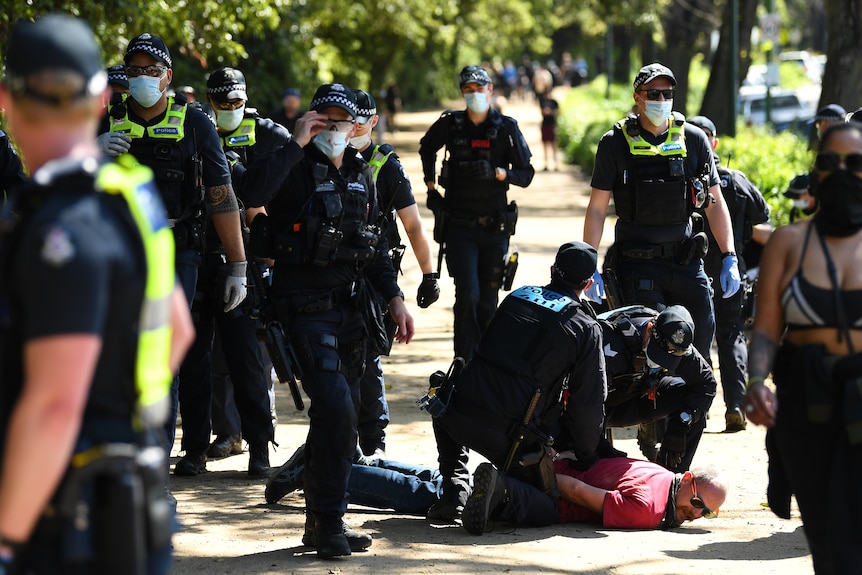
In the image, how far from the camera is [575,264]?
646cm

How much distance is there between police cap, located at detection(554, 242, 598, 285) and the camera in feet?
21.2

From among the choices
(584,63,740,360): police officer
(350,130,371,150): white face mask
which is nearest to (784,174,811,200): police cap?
(584,63,740,360): police officer

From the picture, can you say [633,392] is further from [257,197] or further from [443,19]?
[443,19]

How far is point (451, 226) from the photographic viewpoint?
9.77 metres

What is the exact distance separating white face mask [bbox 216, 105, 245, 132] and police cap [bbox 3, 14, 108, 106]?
15.7ft

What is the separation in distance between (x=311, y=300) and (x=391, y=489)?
52.9 inches

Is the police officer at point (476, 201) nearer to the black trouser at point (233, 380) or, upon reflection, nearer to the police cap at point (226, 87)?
the police cap at point (226, 87)

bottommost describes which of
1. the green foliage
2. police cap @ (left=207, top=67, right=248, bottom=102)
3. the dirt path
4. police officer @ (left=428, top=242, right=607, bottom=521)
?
the dirt path

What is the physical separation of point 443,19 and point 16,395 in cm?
4208

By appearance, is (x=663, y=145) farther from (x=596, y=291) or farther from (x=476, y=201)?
(x=476, y=201)

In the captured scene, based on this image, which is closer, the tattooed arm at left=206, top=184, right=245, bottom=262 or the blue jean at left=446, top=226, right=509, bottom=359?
the tattooed arm at left=206, top=184, right=245, bottom=262

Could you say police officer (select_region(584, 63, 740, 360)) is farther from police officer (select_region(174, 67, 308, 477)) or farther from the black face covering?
the black face covering

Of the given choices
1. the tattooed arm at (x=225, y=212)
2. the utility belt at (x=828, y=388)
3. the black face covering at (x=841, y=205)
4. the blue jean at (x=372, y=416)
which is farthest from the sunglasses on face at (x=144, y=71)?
the utility belt at (x=828, y=388)

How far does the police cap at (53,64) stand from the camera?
2.95 m
